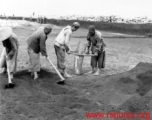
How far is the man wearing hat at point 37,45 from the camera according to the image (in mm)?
6206

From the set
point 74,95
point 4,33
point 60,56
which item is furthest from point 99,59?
point 4,33

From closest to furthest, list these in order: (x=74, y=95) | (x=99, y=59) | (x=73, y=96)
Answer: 1. (x=73, y=96)
2. (x=74, y=95)
3. (x=99, y=59)

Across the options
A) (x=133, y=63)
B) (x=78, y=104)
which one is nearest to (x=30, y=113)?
(x=78, y=104)

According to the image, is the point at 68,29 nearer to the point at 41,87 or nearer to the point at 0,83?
the point at 41,87

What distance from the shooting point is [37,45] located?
6.38m

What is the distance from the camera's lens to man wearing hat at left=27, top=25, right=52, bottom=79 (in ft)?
20.4

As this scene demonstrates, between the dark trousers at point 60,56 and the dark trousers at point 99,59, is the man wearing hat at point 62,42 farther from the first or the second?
the dark trousers at point 99,59

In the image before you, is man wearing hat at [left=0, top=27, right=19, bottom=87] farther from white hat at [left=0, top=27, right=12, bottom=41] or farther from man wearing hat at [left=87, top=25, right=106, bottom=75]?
man wearing hat at [left=87, top=25, right=106, bottom=75]

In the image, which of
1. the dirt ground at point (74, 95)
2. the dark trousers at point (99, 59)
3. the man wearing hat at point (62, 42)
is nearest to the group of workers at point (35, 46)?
the man wearing hat at point (62, 42)

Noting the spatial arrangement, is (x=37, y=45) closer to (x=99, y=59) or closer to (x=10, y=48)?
(x=10, y=48)

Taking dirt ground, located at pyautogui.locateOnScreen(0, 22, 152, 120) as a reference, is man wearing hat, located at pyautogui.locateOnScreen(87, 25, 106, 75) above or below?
above

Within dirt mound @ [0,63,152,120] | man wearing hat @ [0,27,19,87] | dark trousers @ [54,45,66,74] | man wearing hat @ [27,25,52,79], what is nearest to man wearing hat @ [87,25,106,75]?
dirt mound @ [0,63,152,120]

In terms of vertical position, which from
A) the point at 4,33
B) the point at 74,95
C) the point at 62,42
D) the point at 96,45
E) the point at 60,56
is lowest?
the point at 74,95

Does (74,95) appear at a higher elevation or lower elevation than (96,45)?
lower
